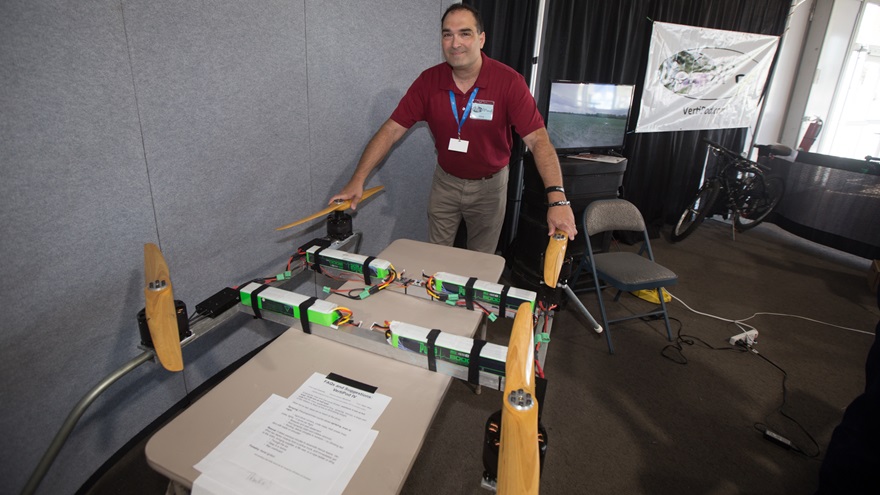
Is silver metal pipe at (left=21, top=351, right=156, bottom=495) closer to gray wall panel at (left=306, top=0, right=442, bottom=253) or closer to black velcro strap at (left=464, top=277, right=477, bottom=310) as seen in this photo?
black velcro strap at (left=464, top=277, right=477, bottom=310)

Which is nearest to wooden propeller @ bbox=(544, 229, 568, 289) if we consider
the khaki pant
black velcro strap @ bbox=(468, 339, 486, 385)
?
black velcro strap @ bbox=(468, 339, 486, 385)

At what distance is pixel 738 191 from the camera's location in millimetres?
4316

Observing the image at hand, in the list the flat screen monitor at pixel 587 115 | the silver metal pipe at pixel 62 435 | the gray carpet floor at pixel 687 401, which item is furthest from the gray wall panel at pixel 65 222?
the flat screen monitor at pixel 587 115

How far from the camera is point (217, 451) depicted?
0.81 metres

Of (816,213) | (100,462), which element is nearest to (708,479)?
(100,462)

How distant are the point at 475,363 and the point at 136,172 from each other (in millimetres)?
1348

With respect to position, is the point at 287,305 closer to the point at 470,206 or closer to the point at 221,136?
the point at 221,136

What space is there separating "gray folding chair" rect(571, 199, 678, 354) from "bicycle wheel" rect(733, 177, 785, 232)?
8.62 ft

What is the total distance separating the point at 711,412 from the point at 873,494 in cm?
130

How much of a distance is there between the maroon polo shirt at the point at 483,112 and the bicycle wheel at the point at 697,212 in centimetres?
288

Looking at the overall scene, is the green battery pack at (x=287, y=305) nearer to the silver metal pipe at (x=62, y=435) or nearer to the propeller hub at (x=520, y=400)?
the silver metal pipe at (x=62, y=435)

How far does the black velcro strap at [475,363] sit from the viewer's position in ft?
3.00

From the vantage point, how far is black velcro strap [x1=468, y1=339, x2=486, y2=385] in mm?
913

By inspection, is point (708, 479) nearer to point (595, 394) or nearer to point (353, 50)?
point (595, 394)
